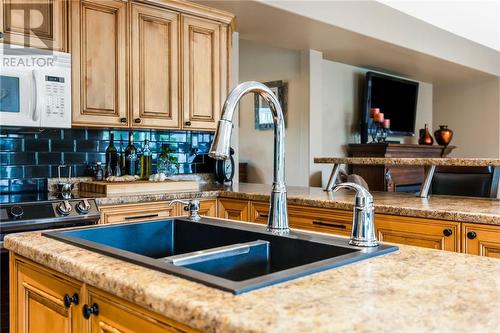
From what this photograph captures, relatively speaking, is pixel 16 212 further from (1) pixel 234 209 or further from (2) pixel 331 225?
(2) pixel 331 225

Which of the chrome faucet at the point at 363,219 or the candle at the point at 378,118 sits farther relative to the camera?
the candle at the point at 378,118

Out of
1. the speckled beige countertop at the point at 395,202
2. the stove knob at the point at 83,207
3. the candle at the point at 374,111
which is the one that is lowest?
the stove knob at the point at 83,207

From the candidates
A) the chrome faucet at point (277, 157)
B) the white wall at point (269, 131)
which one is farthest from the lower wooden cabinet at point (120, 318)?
the white wall at point (269, 131)

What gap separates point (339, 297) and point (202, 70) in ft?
9.66

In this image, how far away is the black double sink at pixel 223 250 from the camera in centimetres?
94

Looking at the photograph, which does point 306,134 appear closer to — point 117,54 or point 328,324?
point 117,54

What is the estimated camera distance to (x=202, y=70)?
3.54m

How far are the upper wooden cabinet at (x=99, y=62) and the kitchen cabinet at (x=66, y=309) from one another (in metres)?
1.71

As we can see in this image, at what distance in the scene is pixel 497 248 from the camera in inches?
75.4

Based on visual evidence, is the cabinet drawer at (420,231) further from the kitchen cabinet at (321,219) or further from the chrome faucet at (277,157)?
the chrome faucet at (277,157)

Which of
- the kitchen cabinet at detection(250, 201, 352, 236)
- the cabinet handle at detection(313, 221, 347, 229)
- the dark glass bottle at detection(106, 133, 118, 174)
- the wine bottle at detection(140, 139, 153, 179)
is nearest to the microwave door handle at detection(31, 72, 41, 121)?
the dark glass bottle at detection(106, 133, 118, 174)

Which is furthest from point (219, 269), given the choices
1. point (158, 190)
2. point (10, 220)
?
point (158, 190)

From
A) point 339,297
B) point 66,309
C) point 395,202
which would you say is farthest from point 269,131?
point 339,297

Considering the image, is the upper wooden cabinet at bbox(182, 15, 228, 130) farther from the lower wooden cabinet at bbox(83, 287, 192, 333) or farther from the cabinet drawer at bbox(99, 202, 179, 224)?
the lower wooden cabinet at bbox(83, 287, 192, 333)
